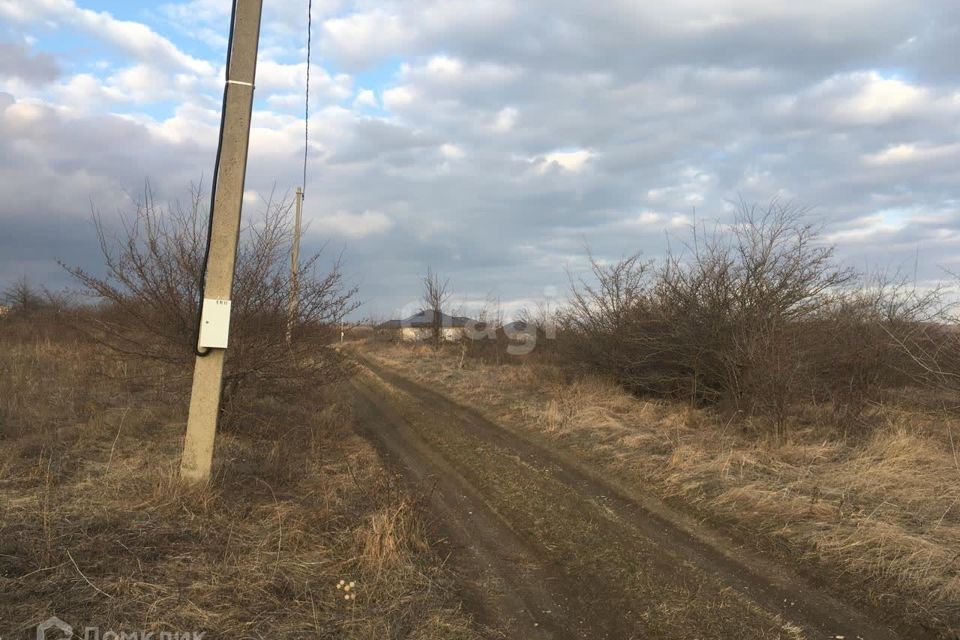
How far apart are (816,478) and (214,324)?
6.52 metres

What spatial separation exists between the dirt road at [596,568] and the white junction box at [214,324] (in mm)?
2622

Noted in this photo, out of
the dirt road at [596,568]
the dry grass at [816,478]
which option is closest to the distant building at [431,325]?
the dry grass at [816,478]

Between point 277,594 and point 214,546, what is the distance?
0.79 meters

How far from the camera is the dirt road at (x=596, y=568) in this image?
3.72 meters

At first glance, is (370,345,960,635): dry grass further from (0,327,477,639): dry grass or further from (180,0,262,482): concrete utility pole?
(180,0,262,482): concrete utility pole

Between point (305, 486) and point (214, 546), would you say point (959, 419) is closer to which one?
point (305, 486)

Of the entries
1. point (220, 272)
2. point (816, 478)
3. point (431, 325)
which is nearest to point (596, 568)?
point (816, 478)

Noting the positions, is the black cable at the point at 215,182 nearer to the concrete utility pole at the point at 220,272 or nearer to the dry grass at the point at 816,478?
the concrete utility pole at the point at 220,272

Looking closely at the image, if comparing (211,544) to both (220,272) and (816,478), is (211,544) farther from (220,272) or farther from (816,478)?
(816,478)

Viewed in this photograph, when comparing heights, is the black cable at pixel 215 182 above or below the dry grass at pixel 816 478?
above

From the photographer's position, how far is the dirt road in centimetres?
372

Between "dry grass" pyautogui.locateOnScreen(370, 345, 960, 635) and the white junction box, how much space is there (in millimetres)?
4774

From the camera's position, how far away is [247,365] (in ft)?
26.2

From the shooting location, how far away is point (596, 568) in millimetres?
4559
